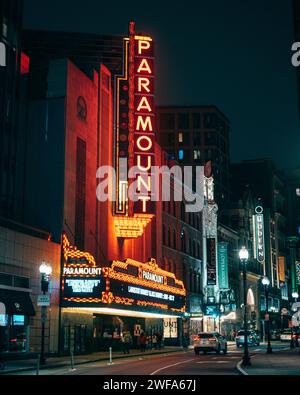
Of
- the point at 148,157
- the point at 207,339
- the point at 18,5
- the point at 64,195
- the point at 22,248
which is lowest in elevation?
the point at 207,339

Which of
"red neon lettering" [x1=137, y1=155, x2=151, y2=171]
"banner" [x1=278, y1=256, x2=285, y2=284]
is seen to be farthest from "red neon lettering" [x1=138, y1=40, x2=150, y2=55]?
"banner" [x1=278, y1=256, x2=285, y2=284]

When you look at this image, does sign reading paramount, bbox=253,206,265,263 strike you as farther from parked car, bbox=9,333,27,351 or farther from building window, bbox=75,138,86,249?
→ parked car, bbox=9,333,27,351

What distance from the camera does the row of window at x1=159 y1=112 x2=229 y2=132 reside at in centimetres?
14362

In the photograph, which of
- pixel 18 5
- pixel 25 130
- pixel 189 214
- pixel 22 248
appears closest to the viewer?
pixel 22 248

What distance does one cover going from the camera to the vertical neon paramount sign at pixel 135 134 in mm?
53312

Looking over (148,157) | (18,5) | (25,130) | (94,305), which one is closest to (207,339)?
(94,305)

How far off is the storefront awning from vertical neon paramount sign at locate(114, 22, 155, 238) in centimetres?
1443

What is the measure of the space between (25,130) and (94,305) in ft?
45.0

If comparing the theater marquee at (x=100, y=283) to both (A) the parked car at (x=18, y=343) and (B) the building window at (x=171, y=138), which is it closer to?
(A) the parked car at (x=18, y=343)

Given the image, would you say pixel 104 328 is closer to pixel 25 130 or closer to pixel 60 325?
pixel 60 325

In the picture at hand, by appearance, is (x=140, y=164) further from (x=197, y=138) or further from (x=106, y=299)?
(x=197, y=138)

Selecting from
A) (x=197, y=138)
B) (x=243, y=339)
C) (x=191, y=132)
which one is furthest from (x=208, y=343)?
(x=191, y=132)

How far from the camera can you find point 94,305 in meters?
46.7

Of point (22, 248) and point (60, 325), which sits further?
point (60, 325)
